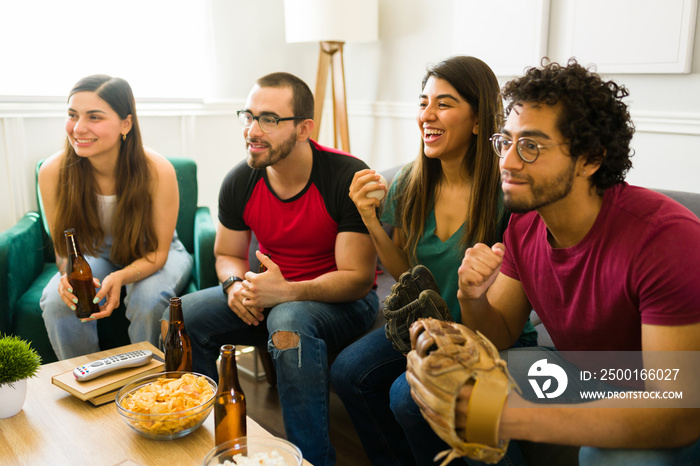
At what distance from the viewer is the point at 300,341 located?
1.70m

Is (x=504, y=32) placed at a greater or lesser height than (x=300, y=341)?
greater

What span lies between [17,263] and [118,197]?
456 mm

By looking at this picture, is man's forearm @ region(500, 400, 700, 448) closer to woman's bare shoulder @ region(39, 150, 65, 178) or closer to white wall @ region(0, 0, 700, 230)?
white wall @ region(0, 0, 700, 230)

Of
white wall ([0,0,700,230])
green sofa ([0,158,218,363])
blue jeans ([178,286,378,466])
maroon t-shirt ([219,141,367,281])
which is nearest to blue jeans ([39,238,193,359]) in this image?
green sofa ([0,158,218,363])

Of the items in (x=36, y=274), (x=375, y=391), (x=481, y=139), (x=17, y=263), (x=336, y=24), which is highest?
(x=336, y=24)

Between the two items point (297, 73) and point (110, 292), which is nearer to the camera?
point (110, 292)

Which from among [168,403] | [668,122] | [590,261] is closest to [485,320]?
[590,261]

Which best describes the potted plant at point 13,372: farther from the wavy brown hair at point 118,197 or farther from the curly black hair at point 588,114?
the curly black hair at point 588,114

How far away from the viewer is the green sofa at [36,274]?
2.20 m

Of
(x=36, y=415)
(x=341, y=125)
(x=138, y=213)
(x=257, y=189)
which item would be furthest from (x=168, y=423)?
(x=341, y=125)

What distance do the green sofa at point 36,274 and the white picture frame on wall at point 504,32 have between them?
4.71 feet

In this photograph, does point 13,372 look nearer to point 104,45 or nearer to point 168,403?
point 168,403

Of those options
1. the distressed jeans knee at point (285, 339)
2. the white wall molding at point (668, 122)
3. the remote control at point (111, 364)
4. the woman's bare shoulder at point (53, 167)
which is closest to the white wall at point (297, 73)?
the white wall molding at point (668, 122)

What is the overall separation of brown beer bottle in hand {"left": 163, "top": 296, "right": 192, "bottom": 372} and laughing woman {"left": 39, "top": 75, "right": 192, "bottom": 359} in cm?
67
